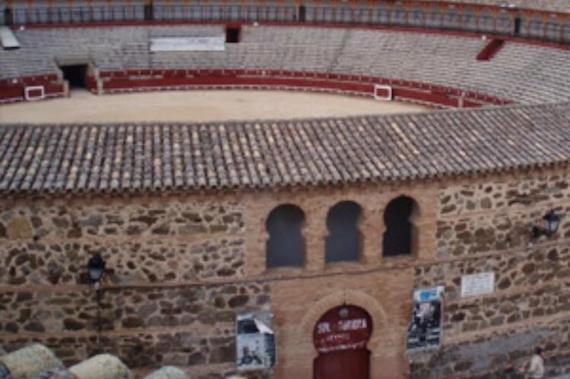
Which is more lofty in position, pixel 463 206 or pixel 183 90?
pixel 463 206

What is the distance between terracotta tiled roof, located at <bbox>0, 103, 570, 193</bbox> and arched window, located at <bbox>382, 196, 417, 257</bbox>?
0.84 m

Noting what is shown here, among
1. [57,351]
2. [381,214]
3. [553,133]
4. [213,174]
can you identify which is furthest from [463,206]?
[57,351]

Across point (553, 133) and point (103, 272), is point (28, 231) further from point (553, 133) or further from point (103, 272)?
point (553, 133)

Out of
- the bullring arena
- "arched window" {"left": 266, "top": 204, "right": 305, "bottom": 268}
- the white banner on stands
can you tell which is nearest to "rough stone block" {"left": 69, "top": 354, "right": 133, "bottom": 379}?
the bullring arena

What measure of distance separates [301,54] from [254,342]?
2497 centimetres

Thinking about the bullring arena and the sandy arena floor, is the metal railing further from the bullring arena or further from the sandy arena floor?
the bullring arena

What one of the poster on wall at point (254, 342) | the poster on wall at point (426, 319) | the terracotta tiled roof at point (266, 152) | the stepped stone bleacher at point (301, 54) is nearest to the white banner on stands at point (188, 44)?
the stepped stone bleacher at point (301, 54)

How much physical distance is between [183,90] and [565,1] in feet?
48.1

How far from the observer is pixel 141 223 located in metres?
11.4

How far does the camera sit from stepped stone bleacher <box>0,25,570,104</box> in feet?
104

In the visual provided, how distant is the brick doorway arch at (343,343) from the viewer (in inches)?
493

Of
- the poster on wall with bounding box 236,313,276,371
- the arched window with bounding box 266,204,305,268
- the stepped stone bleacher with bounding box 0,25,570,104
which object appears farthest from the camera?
the stepped stone bleacher with bounding box 0,25,570,104

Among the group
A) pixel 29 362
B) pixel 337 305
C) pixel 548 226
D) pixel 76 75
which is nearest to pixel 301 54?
pixel 76 75

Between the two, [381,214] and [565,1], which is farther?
[565,1]
